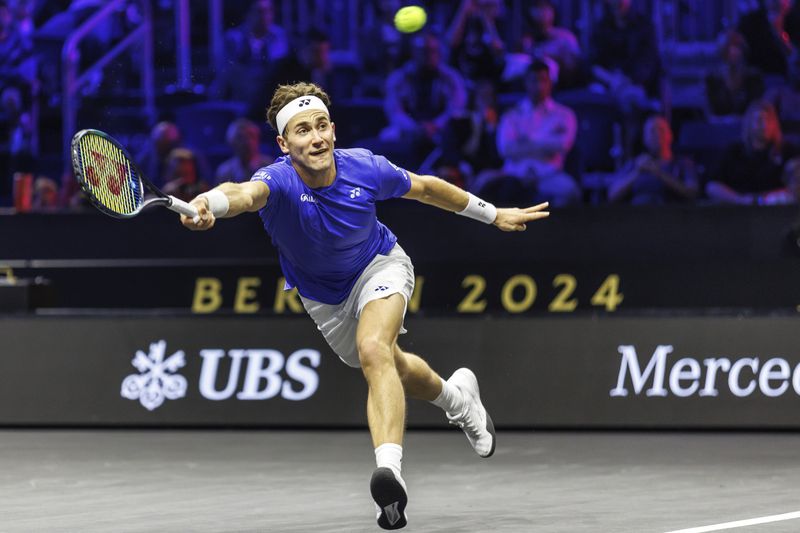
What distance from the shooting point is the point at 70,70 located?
1288 cm

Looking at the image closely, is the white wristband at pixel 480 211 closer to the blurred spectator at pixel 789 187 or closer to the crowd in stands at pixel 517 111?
the crowd in stands at pixel 517 111

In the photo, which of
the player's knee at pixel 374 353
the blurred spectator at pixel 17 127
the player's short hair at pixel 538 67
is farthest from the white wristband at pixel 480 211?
the blurred spectator at pixel 17 127

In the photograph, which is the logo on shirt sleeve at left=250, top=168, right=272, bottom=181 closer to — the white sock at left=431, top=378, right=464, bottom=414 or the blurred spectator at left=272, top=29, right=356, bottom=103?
the white sock at left=431, top=378, right=464, bottom=414

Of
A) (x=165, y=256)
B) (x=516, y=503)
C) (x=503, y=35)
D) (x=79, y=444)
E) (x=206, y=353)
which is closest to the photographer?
(x=516, y=503)

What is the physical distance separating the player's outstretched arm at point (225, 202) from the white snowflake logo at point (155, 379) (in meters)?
3.69

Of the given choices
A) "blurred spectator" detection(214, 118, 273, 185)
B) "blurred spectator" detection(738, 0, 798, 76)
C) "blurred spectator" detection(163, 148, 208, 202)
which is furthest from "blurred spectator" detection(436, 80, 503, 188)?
"blurred spectator" detection(738, 0, 798, 76)

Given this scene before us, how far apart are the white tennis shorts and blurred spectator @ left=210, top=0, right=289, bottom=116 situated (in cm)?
638

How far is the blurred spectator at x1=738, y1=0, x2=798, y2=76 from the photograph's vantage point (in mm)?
11664

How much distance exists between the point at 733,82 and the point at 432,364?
4.39m

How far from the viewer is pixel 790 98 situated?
11.5 metres

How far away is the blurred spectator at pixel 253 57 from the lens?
1234cm

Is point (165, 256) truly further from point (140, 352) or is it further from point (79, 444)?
point (79, 444)

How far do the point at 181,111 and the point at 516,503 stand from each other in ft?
24.1

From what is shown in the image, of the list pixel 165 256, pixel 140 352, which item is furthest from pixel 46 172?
pixel 140 352
